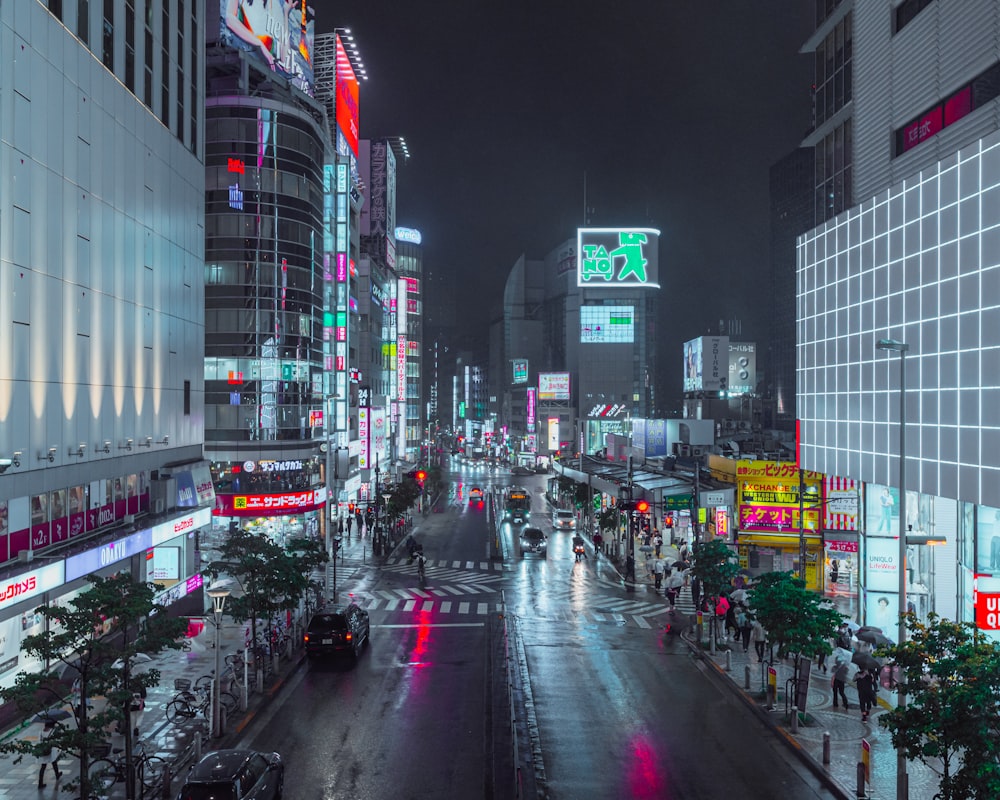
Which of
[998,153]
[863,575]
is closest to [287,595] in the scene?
[863,575]

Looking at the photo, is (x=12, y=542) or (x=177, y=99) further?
(x=177, y=99)

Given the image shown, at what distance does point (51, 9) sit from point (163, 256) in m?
12.7

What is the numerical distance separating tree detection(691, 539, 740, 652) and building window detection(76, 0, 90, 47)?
28595 millimetres

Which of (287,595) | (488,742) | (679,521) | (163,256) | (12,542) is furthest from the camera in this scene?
(679,521)

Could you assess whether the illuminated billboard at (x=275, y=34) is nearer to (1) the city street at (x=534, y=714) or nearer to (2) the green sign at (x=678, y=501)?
(1) the city street at (x=534, y=714)

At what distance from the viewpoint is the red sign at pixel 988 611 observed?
78.1 ft

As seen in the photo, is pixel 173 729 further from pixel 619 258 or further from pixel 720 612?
pixel 619 258

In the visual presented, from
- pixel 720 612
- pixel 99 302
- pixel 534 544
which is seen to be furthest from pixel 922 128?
pixel 534 544

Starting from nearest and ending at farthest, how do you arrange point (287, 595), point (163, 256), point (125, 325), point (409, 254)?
point (287, 595) → point (125, 325) → point (163, 256) → point (409, 254)

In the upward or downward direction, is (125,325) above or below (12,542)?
above

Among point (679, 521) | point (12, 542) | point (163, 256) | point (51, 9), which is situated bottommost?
point (679, 521)

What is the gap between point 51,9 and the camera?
26.9m

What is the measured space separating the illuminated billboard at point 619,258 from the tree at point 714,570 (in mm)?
129285

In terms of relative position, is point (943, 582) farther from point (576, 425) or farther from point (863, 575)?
point (576, 425)
